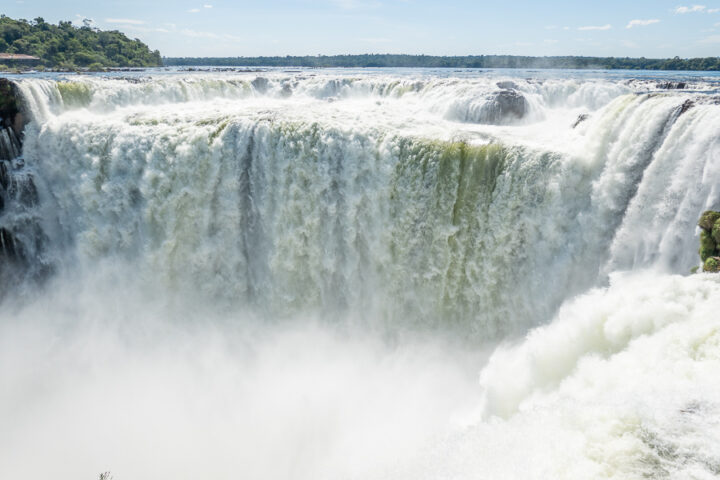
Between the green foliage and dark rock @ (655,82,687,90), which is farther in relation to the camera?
dark rock @ (655,82,687,90)

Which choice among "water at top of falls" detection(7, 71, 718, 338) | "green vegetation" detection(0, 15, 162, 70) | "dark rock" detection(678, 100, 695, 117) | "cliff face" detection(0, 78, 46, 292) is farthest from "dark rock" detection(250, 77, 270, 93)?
"green vegetation" detection(0, 15, 162, 70)

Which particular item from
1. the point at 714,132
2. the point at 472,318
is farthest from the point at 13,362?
the point at 714,132

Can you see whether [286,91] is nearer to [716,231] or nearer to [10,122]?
[10,122]

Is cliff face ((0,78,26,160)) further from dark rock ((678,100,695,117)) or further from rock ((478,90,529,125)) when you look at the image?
dark rock ((678,100,695,117))

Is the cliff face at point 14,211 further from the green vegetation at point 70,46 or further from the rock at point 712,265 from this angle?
the green vegetation at point 70,46

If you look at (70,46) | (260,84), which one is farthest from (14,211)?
(70,46)
